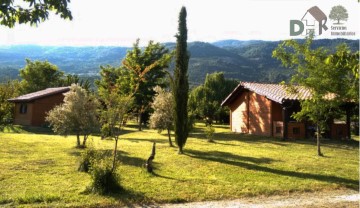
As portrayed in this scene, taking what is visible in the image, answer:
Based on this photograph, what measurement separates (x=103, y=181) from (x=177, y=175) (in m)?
3.14

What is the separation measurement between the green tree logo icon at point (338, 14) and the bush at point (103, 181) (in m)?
10.7

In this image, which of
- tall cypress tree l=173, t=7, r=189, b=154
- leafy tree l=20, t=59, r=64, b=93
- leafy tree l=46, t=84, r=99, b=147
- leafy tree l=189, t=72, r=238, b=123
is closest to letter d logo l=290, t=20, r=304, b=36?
tall cypress tree l=173, t=7, r=189, b=154

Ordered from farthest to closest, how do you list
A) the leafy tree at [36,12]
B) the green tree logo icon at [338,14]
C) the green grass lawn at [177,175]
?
the green tree logo icon at [338,14] → the green grass lawn at [177,175] → the leafy tree at [36,12]

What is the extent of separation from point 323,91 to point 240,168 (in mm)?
4382

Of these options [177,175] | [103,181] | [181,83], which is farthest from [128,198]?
[181,83]

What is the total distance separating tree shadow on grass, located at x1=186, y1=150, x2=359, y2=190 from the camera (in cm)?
1125

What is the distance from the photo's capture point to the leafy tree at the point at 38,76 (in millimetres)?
55188

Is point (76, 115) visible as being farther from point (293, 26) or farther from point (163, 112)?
point (293, 26)

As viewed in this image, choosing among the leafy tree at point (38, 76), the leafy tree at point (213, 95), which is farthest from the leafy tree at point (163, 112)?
the leafy tree at point (38, 76)

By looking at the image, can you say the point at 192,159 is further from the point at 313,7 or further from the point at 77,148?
the point at 313,7

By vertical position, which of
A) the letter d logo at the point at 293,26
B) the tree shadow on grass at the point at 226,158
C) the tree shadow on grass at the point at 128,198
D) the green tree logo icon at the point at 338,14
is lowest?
the tree shadow on grass at the point at 128,198

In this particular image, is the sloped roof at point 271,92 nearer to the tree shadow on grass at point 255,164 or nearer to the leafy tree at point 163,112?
the leafy tree at point 163,112

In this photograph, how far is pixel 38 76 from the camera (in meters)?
56.2

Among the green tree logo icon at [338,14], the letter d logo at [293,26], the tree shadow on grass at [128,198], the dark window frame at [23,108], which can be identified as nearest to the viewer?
the tree shadow on grass at [128,198]
